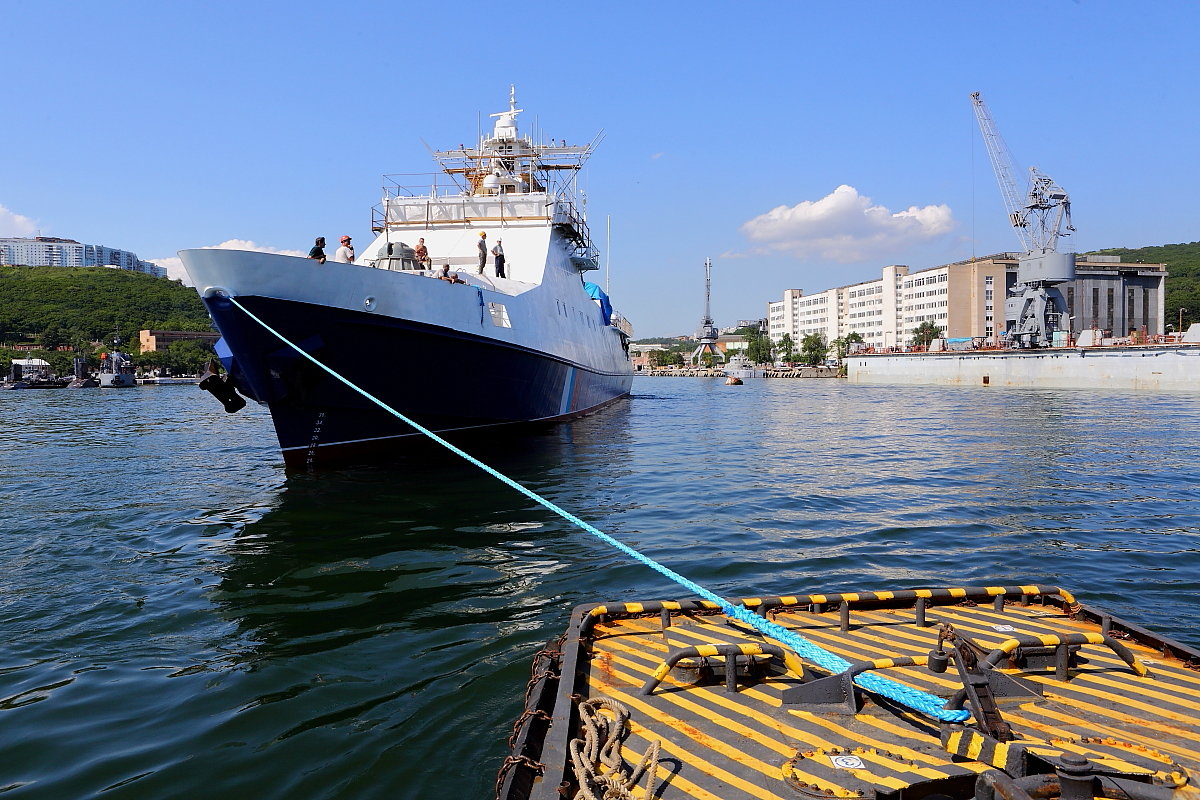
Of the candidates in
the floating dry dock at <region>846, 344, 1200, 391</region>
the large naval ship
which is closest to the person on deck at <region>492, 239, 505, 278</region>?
the large naval ship

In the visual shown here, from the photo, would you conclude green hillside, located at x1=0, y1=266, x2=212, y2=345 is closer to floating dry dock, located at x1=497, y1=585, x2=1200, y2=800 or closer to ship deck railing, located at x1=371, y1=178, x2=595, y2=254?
ship deck railing, located at x1=371, y1=178, x2=595, y2=254

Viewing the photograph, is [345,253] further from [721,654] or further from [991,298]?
[991,298]

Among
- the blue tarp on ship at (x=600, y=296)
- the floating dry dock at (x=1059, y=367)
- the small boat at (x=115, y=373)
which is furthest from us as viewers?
the small boat at (x=115, y=373)

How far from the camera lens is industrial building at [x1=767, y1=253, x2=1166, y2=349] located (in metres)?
105

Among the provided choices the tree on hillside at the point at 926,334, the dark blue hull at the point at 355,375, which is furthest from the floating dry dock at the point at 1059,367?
the dark blue hull at the point at 355,375

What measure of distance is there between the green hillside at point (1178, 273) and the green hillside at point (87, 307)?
155885 mm

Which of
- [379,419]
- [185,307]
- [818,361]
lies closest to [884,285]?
[818,361]

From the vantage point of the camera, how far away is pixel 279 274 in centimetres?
1116

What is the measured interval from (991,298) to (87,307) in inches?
5635

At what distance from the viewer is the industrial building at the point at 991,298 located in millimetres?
104625

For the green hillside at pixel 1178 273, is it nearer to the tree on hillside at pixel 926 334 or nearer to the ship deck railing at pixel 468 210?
the tree on hillside at pixel 926 334

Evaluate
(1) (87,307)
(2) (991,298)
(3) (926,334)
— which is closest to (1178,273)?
(2) (991,298)

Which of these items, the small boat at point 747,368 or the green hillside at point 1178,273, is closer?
the green hillside at point 1178,273

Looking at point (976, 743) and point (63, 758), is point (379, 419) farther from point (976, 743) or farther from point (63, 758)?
point (976, 743)
